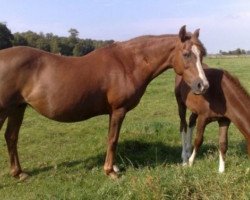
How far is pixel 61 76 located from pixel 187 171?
2.47 metres

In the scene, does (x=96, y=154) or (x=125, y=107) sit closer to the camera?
(x=125, y=107)

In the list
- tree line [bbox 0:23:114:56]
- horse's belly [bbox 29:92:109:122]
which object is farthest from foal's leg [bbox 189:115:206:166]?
tree line [bbox 0:23:114:56]

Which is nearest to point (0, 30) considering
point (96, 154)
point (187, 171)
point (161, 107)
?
point (161, 107)

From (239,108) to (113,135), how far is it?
210 centimetres

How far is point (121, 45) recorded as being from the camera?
21.5ft

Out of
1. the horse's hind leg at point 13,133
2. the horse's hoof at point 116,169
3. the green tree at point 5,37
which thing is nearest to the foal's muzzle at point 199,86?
the horse's hoof at point 116,169

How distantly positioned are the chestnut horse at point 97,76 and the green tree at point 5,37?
36.9 meters

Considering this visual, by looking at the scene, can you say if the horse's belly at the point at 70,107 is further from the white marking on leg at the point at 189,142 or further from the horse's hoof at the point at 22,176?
the white marking on leg at the point at 189,142

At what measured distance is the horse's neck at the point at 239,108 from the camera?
248 inches

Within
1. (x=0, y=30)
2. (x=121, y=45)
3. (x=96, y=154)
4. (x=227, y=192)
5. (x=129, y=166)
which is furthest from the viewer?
(x=0, y=30)

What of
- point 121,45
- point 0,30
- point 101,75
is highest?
point 121,45

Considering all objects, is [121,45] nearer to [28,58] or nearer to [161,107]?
[28,58]

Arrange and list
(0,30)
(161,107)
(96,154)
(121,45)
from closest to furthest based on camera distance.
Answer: (121,45) → (96,154) → (161,107) → (0,30)

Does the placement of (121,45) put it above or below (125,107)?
above
